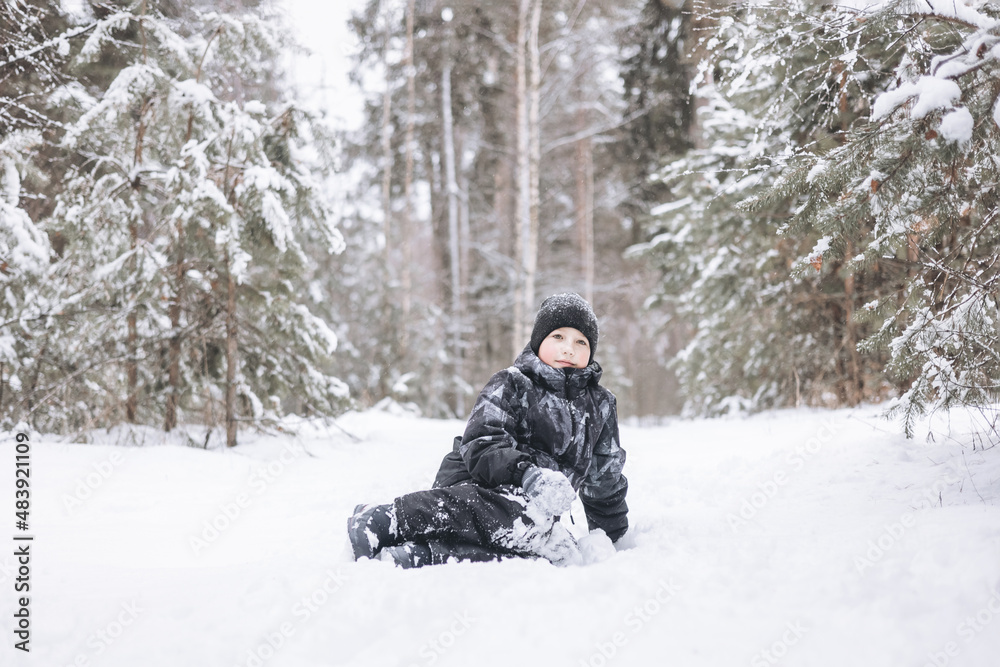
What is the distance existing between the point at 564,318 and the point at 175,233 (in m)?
4.37

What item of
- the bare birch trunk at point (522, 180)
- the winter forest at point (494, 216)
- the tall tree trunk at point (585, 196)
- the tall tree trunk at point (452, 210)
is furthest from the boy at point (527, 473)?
the tall tree trunk at point (585, 196)

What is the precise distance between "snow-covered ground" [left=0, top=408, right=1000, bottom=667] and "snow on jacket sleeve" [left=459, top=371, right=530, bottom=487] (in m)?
0.46

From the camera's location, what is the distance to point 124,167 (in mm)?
5766

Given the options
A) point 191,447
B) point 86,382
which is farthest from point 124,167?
point 191,447

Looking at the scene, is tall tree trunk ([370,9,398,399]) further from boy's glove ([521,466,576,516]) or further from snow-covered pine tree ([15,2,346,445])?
boy's glove ([521,466,576,516])

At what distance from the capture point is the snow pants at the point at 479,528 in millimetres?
2572

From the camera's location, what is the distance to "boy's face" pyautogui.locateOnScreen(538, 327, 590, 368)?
312cm

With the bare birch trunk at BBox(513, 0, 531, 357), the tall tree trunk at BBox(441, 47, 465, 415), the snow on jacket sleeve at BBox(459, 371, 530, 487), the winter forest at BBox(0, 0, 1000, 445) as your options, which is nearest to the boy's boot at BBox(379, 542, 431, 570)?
the snow on jacket sleeve at BBox(459, 371, 530, 487)

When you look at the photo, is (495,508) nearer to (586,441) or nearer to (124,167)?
(586,441)

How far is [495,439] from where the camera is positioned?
2.79 meters

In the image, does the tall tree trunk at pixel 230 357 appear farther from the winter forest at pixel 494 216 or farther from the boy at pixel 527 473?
the boy at pixel 527 473

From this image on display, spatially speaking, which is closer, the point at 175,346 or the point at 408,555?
the point at 408,555

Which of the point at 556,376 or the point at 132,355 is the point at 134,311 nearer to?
the point at 132,355

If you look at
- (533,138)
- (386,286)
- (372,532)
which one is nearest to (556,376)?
(372,532)
